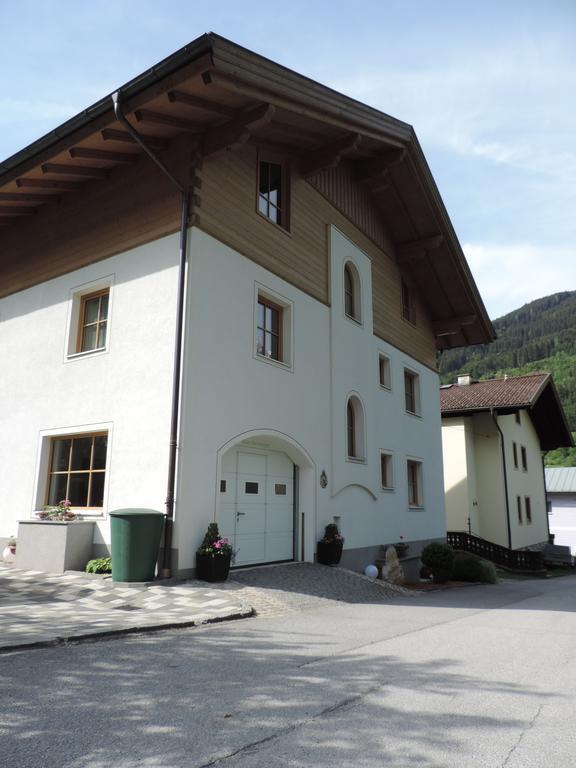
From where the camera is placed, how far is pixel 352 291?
16.4 m

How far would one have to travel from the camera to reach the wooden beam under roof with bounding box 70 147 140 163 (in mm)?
10852

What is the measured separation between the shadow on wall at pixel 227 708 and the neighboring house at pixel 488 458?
20.5 meters

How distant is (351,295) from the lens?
53.6ft

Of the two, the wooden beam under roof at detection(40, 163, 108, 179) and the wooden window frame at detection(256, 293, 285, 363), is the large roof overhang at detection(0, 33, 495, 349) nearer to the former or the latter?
the wooden beam under roof at detection(40, 163, 108, 179)

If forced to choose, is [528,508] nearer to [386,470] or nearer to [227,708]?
[386,470]

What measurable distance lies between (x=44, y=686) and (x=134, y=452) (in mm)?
5863

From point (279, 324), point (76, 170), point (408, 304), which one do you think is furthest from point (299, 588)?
point (408, 304)

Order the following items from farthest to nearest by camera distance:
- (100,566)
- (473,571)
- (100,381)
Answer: (473,571), (100,381), (100,566)

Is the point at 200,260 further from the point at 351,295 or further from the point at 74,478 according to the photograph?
the point at 351,295

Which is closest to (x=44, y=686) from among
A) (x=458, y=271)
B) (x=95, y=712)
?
(x=95, y=712)

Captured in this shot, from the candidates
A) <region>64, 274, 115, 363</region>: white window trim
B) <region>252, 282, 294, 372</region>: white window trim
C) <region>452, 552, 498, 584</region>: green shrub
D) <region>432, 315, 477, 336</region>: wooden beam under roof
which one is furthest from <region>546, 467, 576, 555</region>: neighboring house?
<region>64, 274, 115, 363</region>: white window trim

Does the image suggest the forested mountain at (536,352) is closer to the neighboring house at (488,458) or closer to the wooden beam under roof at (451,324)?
the neighboring house at (488,458)

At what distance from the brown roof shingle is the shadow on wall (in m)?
20.9

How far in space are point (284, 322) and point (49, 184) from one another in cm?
529
